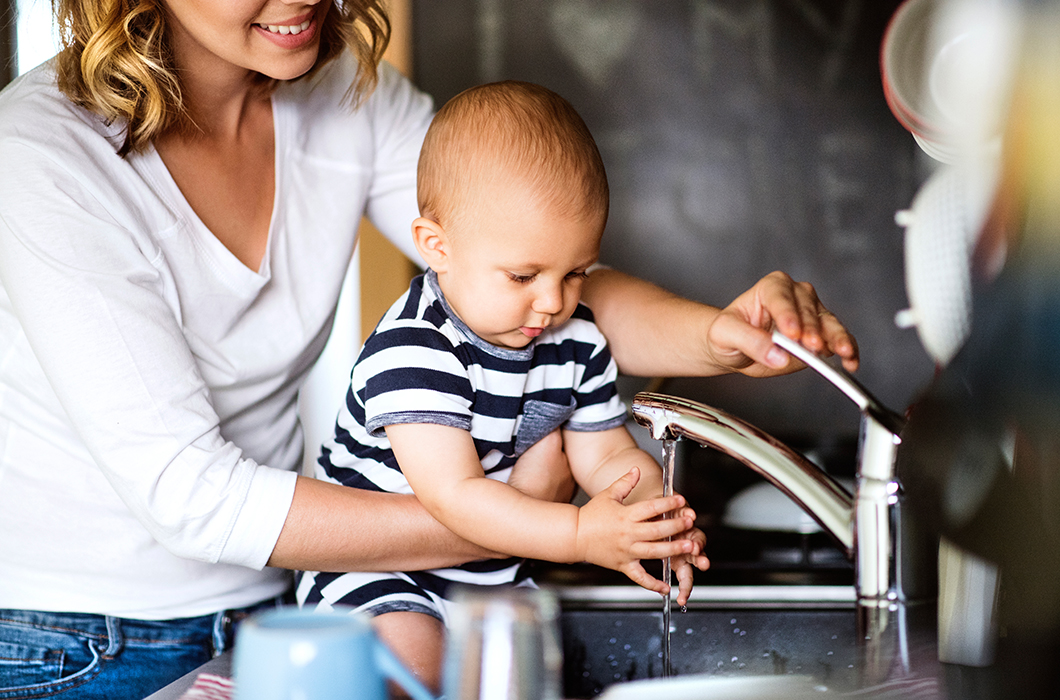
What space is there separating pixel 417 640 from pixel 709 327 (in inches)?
19.1

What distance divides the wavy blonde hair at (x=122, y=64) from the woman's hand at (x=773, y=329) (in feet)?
2.20

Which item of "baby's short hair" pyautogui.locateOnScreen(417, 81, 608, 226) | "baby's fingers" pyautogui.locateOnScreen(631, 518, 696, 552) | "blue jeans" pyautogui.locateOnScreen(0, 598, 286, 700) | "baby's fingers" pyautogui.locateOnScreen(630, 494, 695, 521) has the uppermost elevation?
"baby's short hair" pyautogui.locateOnScreen(417, 81, 608, 226)

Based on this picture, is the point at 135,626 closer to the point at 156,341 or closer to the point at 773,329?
the point at 156,341

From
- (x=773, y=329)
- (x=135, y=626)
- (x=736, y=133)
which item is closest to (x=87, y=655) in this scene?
(x=135, y=626)

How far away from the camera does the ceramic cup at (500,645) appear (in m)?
0.59

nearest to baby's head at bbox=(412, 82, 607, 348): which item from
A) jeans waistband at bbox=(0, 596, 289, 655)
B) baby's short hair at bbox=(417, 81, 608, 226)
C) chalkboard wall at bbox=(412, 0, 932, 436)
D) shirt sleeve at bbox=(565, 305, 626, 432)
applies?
baby's short hair at bbox=(417, 81, 608, 226)

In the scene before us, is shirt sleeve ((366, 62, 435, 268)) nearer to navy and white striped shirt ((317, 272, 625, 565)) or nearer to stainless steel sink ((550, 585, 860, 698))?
navy and white striped shirt ((317, 272, 625, 565))

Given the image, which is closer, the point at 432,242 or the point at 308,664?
the point at 308,664

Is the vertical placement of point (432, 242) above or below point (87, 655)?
above

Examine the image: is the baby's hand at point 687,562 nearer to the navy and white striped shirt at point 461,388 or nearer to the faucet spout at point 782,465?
the faucet spout at point 782,465

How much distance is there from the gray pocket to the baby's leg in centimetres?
23

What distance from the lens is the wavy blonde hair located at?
1.05m

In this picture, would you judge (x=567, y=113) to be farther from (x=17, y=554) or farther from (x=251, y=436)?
(x=17, y=554)

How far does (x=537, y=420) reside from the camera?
1.17 metres
